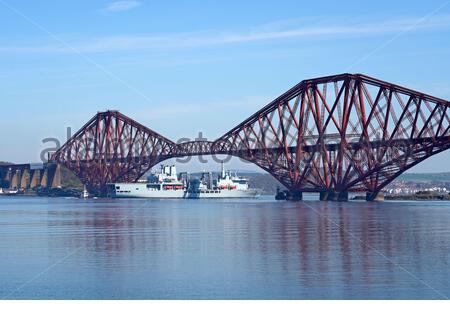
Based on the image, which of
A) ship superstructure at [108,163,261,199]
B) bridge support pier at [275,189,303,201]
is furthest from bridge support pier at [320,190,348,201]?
ship superstructure at [108,163,261,199]

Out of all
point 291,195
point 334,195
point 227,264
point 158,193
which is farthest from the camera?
point 158,193

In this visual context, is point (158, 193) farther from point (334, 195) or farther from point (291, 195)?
point (334, 195)

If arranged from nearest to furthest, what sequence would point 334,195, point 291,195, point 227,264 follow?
point 227,264
point 334,195
point 291,195

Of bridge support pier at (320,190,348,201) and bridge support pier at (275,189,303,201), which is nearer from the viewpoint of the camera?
bridge support pier at (320,190,348,201)

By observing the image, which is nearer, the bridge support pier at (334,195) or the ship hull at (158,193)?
the bridge support pier at (334,195)

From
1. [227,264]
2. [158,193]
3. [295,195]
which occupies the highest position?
[158,193]

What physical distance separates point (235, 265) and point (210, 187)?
139m

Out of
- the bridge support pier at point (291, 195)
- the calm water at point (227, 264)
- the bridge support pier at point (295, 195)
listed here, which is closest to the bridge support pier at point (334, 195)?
the bridge support pier at point (295, 195)

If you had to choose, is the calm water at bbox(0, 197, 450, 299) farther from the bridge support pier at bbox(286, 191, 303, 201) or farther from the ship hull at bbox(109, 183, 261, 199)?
the ship hull at bbox(109, 183, 261, 199)

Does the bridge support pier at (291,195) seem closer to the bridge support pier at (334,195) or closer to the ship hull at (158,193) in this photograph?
the bridge support pier at (334,195)

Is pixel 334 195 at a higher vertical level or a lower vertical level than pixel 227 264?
higher

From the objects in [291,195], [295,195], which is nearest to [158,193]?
[291,195]

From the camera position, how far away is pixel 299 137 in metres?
111

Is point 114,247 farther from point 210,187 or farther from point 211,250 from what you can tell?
point 210,187
